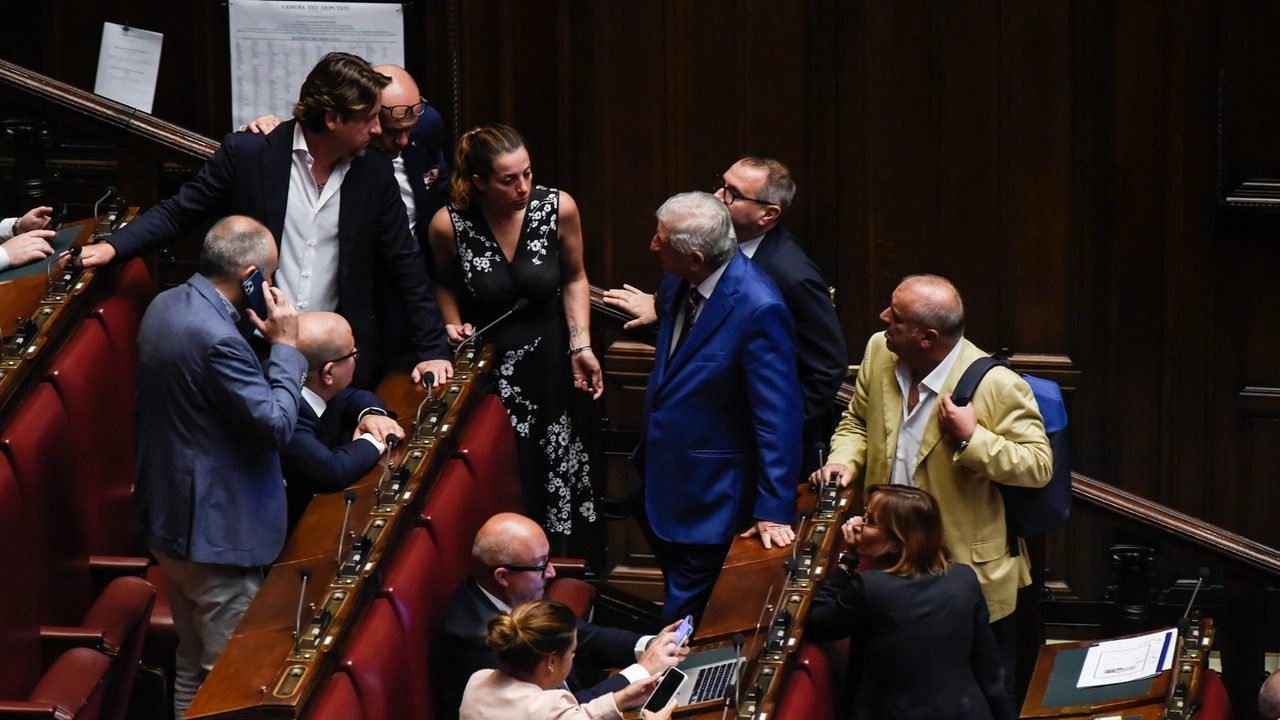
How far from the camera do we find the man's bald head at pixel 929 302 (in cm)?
349

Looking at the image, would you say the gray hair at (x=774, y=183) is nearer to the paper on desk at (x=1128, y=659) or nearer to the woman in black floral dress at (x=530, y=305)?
the woman in black floral dress at (x=530, y=305)

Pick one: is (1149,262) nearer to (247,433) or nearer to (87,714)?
(247,433)

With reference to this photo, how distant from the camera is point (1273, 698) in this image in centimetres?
324

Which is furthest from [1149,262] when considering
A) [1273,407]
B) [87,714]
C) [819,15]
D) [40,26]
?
[40,26]

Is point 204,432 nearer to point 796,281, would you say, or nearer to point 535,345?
point 535,345

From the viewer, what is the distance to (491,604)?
10.5 ft

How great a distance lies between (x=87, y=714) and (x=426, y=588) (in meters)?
0.70

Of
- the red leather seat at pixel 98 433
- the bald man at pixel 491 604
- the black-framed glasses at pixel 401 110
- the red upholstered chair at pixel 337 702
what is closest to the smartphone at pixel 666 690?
the bald man at pixel 491 604

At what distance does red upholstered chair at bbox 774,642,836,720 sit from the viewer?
9.93ft

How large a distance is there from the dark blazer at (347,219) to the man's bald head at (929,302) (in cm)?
109

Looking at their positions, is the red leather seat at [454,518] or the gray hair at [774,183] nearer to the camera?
the red leather seat at [454,518]

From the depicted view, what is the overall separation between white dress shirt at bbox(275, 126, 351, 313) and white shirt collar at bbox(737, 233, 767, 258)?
37.2 inches

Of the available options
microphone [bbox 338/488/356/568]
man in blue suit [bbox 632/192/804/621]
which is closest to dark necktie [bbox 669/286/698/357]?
man in blue suit [bbox 632/192/804/621]

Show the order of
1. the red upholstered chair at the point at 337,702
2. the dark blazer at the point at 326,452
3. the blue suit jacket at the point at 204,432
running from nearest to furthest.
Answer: the red upholstered chair at the point at 337,702 → the blue suit jacket at the point at 204,432 → the dark blazer at the point at 326,452
